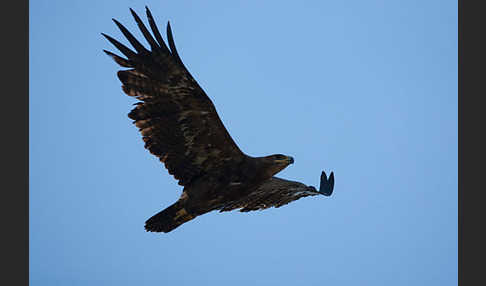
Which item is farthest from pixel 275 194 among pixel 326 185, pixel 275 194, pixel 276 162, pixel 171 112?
pixel 171 112

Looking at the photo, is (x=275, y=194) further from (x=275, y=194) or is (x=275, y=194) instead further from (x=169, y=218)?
(x=169, y=218)

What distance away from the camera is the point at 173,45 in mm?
7488

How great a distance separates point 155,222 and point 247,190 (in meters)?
1.33

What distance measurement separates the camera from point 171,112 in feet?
26.1

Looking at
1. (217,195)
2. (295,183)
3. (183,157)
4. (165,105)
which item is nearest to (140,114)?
(165,105)

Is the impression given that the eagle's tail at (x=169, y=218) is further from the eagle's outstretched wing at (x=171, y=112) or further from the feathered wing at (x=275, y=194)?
the feathered wing at (x=275, y=194)

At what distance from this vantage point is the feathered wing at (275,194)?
9383mm

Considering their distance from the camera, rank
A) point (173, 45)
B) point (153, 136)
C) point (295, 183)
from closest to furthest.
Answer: point (173, 45) < point (153, 136) < point (295, 183)

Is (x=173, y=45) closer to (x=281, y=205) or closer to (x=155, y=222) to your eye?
(x=155, y=222)

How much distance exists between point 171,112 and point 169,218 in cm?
147

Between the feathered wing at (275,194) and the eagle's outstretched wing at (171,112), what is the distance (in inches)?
51.9

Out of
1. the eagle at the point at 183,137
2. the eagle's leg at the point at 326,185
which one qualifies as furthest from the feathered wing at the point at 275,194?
the eagle at the point at 183,137

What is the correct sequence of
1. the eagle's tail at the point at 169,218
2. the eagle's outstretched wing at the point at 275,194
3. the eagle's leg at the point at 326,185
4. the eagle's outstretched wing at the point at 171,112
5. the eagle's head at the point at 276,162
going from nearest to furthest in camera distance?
1. the eagle's outstretched wing at the point at 171,112
2. the eagle's head at the point at 276,162
3. the eagle's tail at the point at 169,218
4. the eagle's outstretched wing at the point at 275,194
5. the eagle's leg at the point at 326,185

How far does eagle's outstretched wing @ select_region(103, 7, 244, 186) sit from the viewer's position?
7.65 meters
